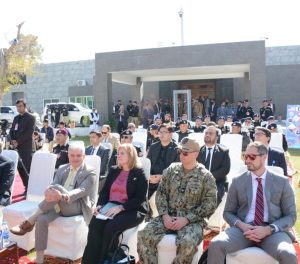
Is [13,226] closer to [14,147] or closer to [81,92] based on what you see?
[14,147]

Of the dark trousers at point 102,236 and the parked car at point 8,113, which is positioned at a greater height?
the parked car at point 8,113

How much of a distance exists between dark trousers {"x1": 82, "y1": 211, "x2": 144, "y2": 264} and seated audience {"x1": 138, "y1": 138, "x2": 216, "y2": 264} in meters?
0.30

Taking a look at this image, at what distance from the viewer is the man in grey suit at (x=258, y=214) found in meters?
3.70

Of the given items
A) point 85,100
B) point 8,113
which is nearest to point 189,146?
point 8,113

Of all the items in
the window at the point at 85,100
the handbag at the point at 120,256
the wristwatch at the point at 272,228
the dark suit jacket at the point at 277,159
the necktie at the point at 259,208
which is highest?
the window at the point at 85,100

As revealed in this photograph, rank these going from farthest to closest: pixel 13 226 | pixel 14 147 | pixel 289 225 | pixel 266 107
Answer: pixel 266 107
pixel 14 147
pixel 13 226
pixel 289 225

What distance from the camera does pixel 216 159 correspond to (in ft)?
19.0

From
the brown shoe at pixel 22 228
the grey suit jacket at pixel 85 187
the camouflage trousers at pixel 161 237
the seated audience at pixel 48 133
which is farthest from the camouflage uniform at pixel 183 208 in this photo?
the seated audience at pixel 48 133

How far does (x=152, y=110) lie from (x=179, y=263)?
16.5 m

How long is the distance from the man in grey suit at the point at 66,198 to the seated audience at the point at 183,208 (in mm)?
977

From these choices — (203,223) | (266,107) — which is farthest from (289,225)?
(266,107)

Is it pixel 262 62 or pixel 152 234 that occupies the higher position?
pixel 262 62

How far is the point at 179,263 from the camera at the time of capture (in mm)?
3949

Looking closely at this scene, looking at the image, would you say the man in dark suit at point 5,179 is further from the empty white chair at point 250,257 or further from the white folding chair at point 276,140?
the white folding chair at point 276,140
